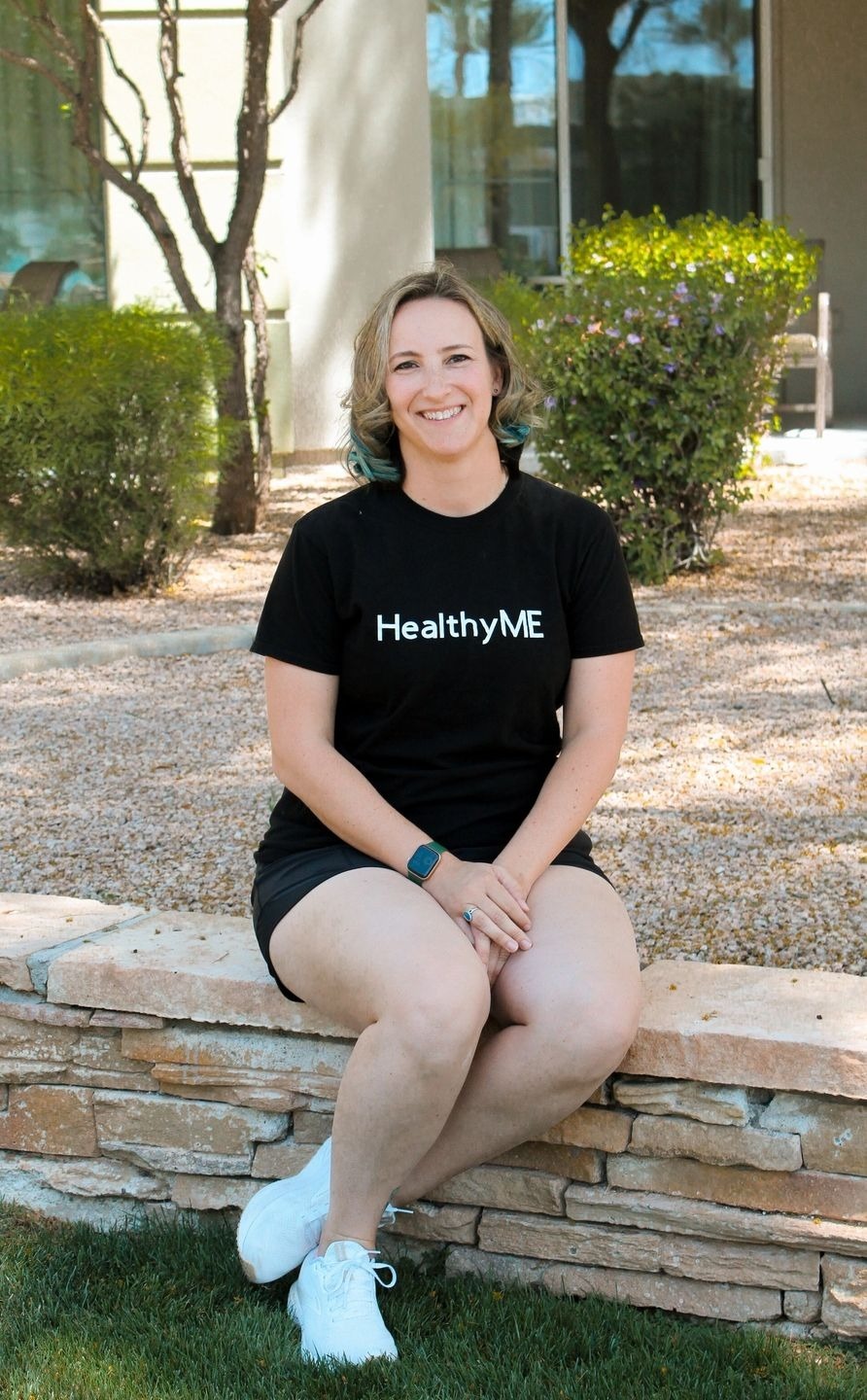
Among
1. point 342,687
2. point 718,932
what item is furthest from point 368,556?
point 718,932

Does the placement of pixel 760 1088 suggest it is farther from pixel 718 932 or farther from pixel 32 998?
pixel 32 998

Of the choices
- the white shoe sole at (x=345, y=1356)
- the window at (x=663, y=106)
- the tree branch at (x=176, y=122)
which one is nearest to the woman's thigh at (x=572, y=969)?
the white shoe sole at (x=345, y=1356)

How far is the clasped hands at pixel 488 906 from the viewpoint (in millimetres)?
2252

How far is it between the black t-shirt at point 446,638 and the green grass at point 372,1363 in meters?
0.66

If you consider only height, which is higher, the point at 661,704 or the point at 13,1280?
the point at 661,704

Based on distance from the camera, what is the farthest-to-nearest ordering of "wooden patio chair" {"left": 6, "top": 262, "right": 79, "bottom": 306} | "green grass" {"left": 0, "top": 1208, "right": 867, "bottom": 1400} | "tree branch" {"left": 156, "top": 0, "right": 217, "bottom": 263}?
"wooden patio chair" {"left": 6, "top": 262, "right": 79, "bottom": 306}
"tree branch" {"left": 156, "top": 0, "right": 217, "bottom": 263}
"green grass" {"left": 0, "top": 1208, "right": 867, "bottom": 1400}

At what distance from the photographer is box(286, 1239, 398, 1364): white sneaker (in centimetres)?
212

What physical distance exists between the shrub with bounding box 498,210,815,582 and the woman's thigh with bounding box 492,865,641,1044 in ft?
13.2

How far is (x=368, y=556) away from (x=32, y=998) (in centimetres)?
90

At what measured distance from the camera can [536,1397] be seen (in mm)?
2035

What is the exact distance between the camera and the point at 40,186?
9812 mm

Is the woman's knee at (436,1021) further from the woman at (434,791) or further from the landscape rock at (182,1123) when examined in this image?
the landscape rock at (182,1123)

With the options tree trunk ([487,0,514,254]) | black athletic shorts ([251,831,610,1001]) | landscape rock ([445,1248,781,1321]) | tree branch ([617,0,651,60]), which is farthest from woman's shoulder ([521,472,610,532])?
tree branch ([617,0,651,60])

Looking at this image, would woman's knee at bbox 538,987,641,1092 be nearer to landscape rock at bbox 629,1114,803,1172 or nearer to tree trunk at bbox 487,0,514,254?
landscape rock at bbox 629,1114,803,1172
